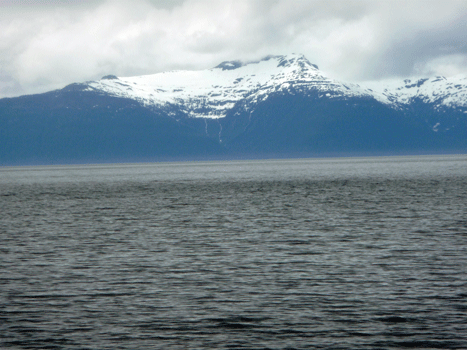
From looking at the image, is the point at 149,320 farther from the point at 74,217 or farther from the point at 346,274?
the point at 74,217

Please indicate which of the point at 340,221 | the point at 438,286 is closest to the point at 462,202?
the point at 340,221

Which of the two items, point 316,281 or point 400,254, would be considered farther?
point 400,254

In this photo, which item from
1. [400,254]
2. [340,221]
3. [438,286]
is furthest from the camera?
[340,221]

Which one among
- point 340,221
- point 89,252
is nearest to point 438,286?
point 89,252

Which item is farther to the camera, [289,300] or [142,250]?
[142,250]

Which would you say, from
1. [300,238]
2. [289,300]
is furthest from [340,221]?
[289,300]

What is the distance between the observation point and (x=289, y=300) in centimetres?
2828

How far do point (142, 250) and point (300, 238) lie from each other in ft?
41.8

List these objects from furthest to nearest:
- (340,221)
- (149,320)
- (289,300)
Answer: (340,221)
(289,300)
(149,320)

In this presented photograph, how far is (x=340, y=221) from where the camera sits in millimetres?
61281

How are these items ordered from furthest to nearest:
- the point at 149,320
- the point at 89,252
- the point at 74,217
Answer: the point at 74,217 < the point at 89,252 < the point at 149,320

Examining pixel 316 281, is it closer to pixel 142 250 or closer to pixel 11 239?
pixel 142 250

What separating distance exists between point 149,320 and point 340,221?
126ft

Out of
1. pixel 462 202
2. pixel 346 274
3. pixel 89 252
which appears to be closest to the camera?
pixel 346 274
